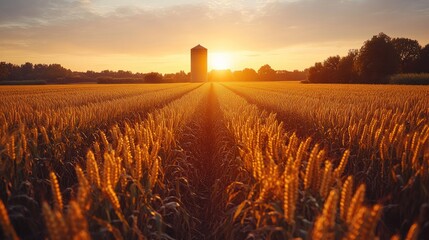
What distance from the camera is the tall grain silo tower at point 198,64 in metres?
115

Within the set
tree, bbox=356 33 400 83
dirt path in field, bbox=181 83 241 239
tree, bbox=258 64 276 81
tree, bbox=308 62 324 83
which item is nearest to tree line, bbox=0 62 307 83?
tree, bbox=258 64 276 81

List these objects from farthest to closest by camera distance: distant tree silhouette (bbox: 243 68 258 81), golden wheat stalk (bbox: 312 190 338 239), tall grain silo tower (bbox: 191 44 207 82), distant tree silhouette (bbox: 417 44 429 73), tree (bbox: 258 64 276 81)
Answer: distant tree silhouette (bbox: 243 68 258 81), tree (bbox: 258 64 276 81), tall grain silo tower (bbox: 191 44 207 82), distant tree silhouette (bbox: 417 44 429 73), golden wheat stalk (bbox: 312 190 338 239)

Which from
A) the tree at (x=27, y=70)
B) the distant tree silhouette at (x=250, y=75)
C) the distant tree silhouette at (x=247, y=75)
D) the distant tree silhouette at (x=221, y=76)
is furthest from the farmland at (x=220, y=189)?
the distant tree silhouette at (x=221, y=76)

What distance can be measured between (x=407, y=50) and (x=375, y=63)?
20521 millimetres

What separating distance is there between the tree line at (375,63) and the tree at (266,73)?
4782cm

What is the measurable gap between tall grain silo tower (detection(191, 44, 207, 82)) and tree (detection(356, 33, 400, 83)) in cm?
6322

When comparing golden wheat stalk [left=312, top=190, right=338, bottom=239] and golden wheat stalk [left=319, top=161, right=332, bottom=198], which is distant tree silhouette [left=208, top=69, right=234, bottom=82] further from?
golden wheat stalk [left=312, top=190, right=338, bottom=239]

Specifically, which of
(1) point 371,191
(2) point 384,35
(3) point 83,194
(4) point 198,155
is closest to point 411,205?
(1) point 371,191

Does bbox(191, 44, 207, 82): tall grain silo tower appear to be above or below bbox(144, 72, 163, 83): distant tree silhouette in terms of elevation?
above

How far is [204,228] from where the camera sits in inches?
162

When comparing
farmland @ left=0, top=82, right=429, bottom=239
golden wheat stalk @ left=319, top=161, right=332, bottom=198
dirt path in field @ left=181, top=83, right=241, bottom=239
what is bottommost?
dirt path in field @ left=181, top=83, right=241, bottom=239

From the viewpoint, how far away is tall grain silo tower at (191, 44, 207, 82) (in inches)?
4523

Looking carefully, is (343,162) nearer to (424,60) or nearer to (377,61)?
(377,61)

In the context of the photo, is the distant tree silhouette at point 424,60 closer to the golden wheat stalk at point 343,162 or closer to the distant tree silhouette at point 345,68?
the distant tree silhouette at point 345,68
